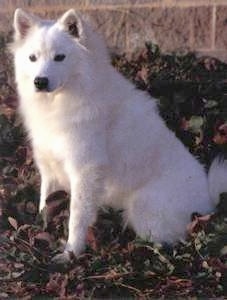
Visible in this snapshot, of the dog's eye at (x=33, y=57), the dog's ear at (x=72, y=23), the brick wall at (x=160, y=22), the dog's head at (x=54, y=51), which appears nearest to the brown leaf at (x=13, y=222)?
the dog's head at (x=54, y=51)

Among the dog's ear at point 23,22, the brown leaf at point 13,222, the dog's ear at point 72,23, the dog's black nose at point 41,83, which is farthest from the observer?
the brown leaf at point 13,222

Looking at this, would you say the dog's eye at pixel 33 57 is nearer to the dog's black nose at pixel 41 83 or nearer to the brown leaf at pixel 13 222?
the dog's black nose at pixel 41 83

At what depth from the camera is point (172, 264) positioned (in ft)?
13.7

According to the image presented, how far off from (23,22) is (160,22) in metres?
2.16

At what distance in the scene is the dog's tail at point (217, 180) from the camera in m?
4.59

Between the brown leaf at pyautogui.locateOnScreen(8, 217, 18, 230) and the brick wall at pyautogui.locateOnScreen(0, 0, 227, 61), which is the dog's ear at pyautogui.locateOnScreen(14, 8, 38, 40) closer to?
the brown leaf at pyautogui.locateOnScreen(8, 217, 18, 230)

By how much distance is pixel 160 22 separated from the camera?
6.27m

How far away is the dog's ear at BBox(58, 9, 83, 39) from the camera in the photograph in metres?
4.18

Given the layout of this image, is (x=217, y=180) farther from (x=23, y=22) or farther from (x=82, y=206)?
(x=23, y=22)

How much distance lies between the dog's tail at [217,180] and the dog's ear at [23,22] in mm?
1420

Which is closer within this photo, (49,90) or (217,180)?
(49,90)

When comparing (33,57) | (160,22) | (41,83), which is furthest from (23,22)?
(160,22)

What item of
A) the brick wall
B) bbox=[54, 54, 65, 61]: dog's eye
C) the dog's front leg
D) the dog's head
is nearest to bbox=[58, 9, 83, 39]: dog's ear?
the dog's head

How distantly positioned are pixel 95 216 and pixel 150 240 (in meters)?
0.35
